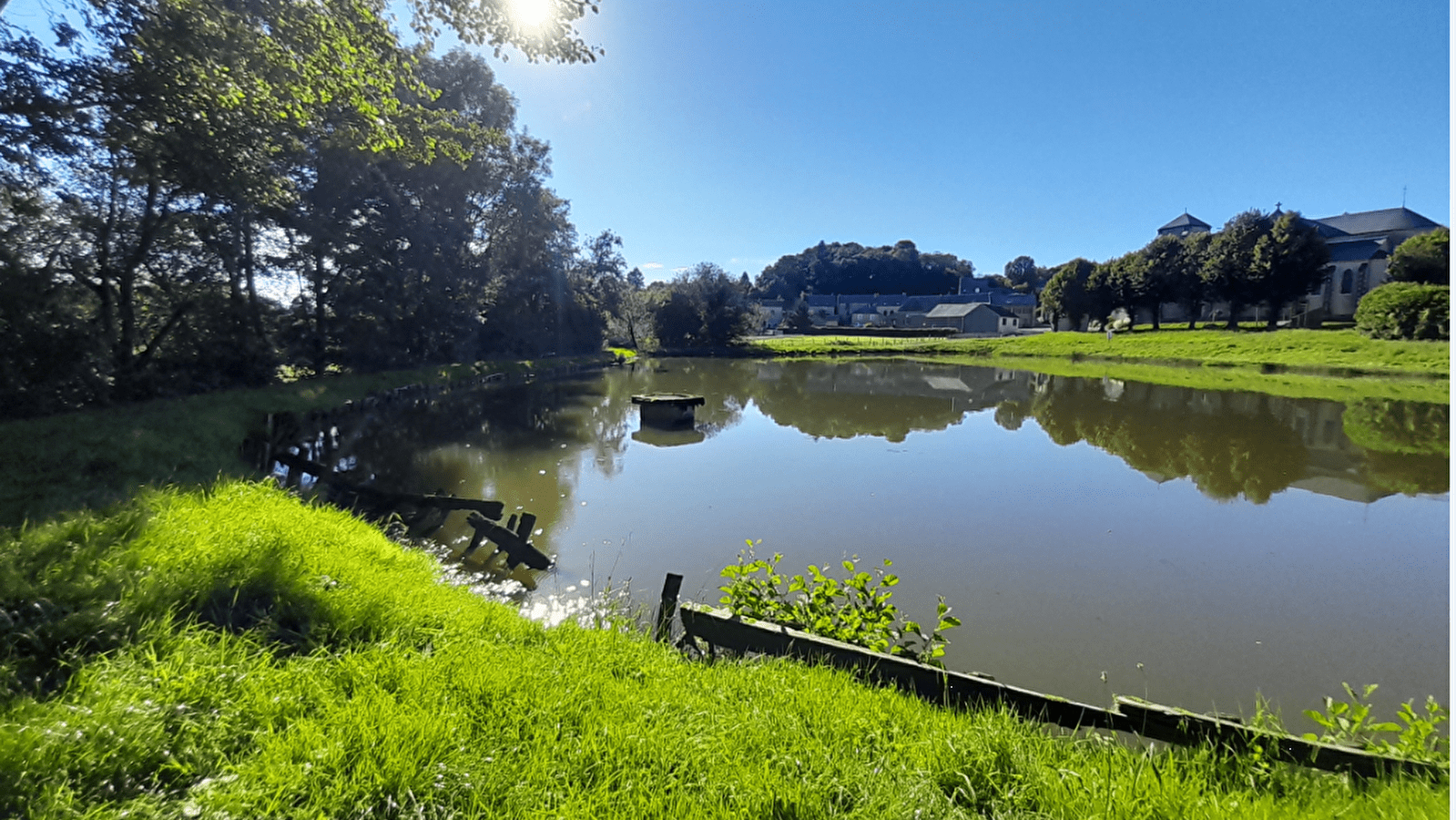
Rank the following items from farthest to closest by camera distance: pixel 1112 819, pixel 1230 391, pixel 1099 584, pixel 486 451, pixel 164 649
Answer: pixel 1230 391 → pixel 486 451 → pixel 1099 584 → pixel 164 649 → pixel 1112 819

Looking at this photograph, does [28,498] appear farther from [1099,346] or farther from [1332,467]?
[1099,346]

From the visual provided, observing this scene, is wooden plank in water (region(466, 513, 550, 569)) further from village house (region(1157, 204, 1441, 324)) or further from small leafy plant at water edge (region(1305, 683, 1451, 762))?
village house (region(1157, 204, 1441, 324))

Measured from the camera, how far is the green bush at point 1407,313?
28.9 metres

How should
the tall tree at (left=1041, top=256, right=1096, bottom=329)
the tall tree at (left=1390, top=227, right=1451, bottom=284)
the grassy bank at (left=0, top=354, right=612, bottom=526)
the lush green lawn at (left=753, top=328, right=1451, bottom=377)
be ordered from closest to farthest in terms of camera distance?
the grassy bank at (left=0, top=354, right=612, bottom=526) → the lush green lawn at (left=753, top=328, right=1451, bottom=377) → the tall tree at (left=1390, top=227, right=1451, bottom=284) → the tall tree at (left=1041, top=256, right=1096, bottom=329)

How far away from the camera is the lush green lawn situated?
27500mm

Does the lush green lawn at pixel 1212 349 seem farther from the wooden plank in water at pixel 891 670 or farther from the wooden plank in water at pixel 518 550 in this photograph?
the wooden plank in water at pixel 518 550

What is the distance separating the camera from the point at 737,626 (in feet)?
12.8

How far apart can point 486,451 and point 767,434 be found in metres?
6.23

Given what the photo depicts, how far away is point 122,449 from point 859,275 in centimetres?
10840

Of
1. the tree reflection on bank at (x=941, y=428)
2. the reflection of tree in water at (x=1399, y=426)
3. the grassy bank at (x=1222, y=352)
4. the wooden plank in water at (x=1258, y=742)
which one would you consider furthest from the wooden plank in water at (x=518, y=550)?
the grassy bank at (x=1222, y=352)

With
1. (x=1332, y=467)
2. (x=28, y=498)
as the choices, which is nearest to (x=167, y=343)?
(x=28, y=498)

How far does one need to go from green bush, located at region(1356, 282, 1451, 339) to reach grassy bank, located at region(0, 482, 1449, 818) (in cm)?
3983

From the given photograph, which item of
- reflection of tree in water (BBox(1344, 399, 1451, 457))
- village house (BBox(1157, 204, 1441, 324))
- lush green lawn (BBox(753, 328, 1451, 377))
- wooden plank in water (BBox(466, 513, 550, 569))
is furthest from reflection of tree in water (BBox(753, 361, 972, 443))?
village house (BBox(1157, 204, 1441, 324))

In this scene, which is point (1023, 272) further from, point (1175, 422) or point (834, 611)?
point (834, 611)
